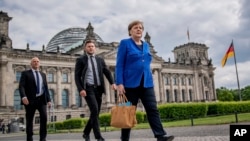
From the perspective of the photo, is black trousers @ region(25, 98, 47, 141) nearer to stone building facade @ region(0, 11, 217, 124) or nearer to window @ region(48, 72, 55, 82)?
stone building facade @ region(0, 11, 217, 124)

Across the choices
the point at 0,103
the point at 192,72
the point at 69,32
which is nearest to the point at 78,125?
the point at 0,103

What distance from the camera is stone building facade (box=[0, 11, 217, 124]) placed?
179 feet

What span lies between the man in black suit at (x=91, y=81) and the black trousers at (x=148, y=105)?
208cm

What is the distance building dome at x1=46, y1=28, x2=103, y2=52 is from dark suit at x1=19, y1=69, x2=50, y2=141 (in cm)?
6391

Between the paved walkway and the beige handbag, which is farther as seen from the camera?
the paved walkway

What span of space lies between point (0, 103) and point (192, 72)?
4996 centimetres

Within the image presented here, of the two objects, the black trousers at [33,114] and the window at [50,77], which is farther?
the window at [50,77]

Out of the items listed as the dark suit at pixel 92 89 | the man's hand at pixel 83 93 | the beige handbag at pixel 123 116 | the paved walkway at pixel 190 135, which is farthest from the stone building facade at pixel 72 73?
the beige handbag at pixel 123 116

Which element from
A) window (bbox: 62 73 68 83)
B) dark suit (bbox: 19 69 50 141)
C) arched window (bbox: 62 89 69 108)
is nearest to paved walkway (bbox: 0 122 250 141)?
dark suit (bbox: 19 69 50 141)

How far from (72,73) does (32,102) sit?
177 feet

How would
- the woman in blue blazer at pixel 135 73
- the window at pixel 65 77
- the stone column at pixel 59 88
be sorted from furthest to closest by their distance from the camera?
the window at pixel 65 77, the stone column at pixel 59 88, the woman in blue blazer at pixel 135 73

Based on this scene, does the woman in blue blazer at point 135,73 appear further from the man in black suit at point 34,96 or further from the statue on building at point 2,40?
the statue on building at point 2,40

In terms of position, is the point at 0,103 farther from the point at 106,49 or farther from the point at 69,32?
the point at 69,32

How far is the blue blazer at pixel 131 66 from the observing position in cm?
695
